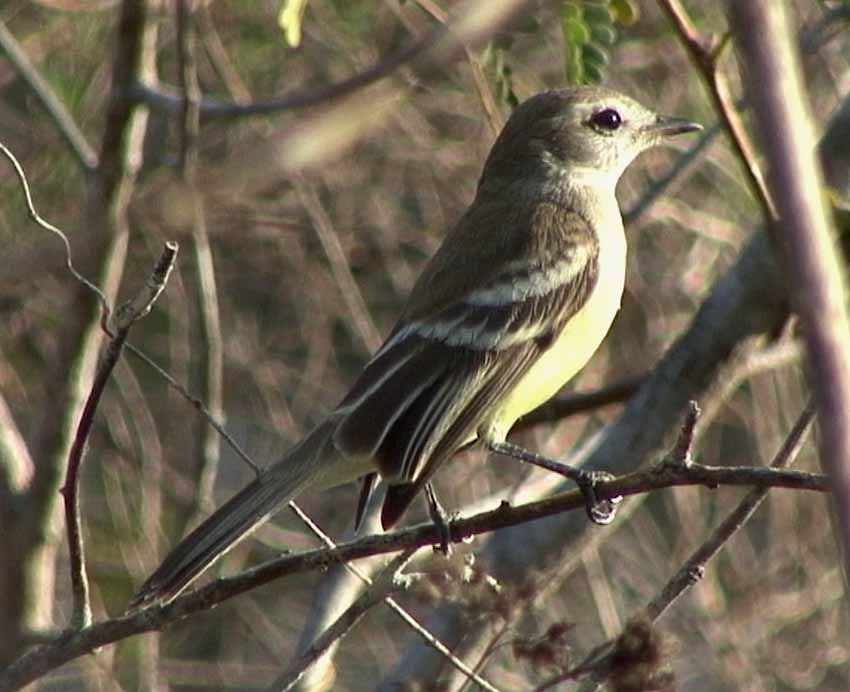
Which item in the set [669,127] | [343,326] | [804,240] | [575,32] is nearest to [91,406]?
[804,240]

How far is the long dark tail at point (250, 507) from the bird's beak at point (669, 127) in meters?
1.82

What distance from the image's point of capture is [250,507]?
12.0 feet

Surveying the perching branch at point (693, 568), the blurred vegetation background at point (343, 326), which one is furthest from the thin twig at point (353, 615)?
the blurred vegetation background at point (343, 326)

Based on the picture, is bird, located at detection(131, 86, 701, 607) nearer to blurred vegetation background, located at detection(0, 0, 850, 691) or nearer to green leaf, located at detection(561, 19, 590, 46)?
green leaf, located at detection(561, 19, 590, 46)

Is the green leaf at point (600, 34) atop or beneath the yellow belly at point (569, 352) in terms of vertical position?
atop

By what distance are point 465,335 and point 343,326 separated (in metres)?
3.66

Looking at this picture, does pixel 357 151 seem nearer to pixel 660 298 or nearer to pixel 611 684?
pixel 660 298

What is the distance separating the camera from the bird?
12.3ft

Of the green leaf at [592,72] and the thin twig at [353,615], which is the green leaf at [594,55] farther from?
the thin twig at [353,615]

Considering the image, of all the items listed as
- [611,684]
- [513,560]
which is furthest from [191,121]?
[611,684]

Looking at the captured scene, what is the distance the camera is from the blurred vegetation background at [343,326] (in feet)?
22.6

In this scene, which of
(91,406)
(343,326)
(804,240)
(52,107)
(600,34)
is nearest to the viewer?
(804,240)

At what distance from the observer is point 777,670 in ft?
23.1

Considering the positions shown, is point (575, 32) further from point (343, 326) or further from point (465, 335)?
point (343, 326)
